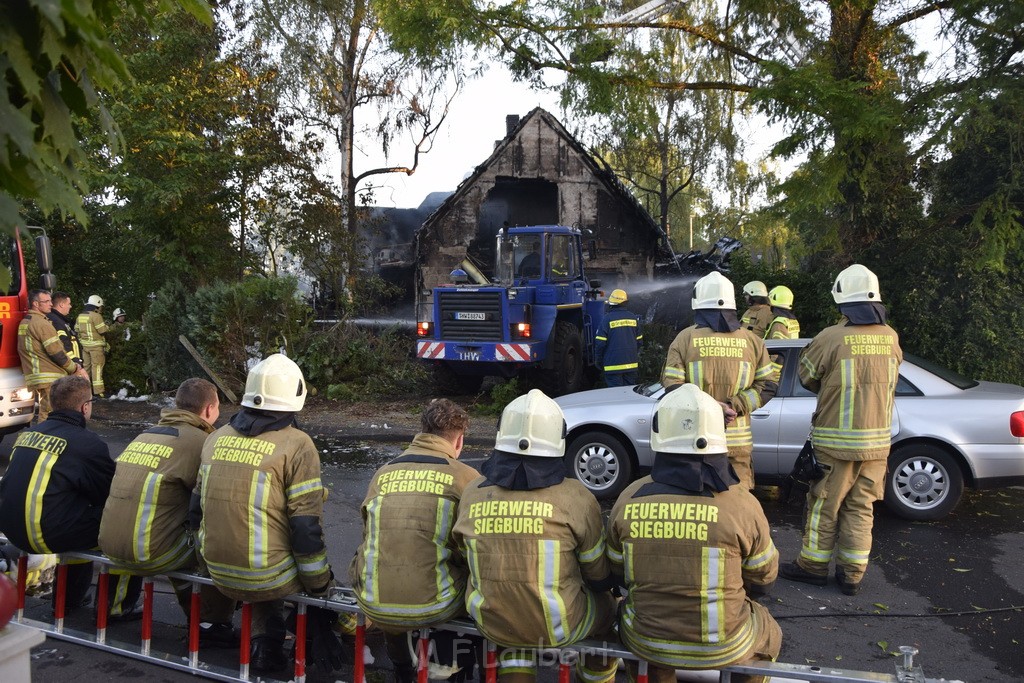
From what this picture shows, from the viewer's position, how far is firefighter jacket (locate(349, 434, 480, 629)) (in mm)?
3398

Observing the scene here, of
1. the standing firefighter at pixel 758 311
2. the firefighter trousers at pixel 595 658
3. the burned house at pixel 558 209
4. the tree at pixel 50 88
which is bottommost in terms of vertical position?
the firefighter trousers at pixel 595 658

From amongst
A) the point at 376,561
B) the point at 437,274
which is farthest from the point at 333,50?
the point at 376,561

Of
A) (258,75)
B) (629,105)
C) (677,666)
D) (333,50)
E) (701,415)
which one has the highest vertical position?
(333,50)

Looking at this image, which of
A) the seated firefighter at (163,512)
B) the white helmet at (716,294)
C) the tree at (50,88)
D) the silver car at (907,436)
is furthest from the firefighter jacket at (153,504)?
the silver car at (907,436)

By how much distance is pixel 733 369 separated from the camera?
543cm

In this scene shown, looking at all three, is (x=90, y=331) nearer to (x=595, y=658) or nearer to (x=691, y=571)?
(x=595, y=658)

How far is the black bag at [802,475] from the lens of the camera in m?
5.45

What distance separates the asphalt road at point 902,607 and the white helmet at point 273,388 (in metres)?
1.36

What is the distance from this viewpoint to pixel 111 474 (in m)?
4.52

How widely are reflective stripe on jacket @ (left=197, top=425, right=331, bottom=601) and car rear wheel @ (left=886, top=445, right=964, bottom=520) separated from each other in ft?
15.1

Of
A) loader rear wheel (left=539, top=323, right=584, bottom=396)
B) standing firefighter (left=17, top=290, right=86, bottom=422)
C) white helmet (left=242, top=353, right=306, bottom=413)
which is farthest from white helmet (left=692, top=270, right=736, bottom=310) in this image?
standing firefighter (left=17, top=290, right=86, bottom=422)

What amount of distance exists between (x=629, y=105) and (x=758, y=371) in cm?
717

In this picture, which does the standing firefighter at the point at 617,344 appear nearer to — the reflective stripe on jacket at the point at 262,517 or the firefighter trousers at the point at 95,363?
the reflective stripe on jacket at the point at 262,517

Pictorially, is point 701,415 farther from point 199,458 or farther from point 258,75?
point 258,75
